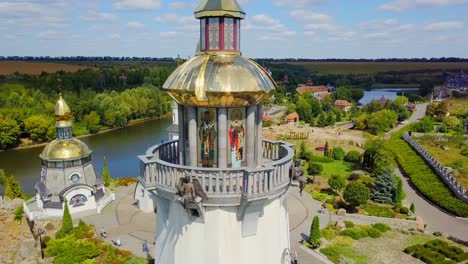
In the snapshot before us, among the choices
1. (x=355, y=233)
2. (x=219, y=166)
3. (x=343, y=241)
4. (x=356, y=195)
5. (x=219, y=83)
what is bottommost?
(x=343, y=241)

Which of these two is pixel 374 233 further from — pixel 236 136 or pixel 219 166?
pixel 219 166

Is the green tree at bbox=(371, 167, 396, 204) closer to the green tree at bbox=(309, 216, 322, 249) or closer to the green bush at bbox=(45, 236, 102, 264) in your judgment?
the green tree at bbox=(309, 216, 322, 249)

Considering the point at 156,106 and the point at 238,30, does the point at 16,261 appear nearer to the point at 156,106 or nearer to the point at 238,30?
the point at 238,30

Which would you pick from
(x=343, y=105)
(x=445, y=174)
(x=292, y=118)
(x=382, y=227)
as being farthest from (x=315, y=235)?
(x=343, y=105)

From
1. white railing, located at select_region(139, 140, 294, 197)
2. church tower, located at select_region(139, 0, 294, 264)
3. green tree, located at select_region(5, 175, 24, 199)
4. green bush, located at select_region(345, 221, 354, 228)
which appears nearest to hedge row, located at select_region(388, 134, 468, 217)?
green bush, located at select_region(345, 221, 354, 228)

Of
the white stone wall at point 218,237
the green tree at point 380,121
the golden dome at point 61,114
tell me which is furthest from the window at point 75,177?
the green tree at point 380,121

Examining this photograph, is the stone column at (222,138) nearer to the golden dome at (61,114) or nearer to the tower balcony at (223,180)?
the tower balcony at (223,180)

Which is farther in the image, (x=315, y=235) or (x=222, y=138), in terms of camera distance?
(x=315, y=235)
